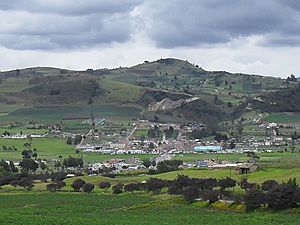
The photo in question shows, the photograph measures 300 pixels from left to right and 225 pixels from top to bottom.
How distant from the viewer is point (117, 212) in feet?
202

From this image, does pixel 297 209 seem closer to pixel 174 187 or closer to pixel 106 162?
pixel 174 187

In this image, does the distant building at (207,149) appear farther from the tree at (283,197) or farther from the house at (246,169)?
the tree at (283,197)

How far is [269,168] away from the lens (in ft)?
318

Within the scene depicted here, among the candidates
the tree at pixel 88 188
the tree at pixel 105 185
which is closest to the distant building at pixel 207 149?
the tree at pixel 105 185

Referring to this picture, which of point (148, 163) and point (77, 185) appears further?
point (148, 163)

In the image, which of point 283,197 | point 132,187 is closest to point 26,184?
point 132,187

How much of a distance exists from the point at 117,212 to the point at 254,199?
521 inches

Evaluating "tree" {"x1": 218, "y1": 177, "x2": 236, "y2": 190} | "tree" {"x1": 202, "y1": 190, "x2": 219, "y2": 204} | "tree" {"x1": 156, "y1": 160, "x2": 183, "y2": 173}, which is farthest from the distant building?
"tree" {"x1": 202, "y1": 190, "x2": 219, "y2": 204}

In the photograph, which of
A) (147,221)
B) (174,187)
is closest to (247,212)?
(147,221)

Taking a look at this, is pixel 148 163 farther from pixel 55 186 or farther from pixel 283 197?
pixel 283 197

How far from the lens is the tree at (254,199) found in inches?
2167

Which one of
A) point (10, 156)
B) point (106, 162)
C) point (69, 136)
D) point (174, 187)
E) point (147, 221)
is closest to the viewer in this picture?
point (147, 221)

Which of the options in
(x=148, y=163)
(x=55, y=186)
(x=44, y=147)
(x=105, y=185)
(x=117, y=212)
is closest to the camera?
(x=117, y=212)

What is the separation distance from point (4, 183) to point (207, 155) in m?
63.7
